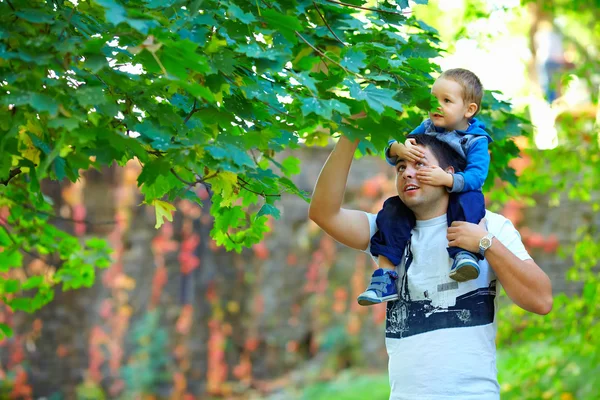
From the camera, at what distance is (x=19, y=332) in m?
7.75

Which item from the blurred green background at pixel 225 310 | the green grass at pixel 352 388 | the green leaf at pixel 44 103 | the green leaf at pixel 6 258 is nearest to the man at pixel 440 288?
the green leaf at pixel 44 103

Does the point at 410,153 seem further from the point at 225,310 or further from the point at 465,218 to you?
the point at 225,310

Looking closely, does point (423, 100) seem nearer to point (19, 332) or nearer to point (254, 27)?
point (254, 27)

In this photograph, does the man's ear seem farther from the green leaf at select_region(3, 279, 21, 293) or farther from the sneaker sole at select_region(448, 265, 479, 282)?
the green leaf at select_region(3, 279, 21, 293)

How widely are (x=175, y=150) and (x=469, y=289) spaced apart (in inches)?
37.4

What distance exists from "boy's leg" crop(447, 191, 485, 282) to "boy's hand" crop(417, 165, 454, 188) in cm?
7

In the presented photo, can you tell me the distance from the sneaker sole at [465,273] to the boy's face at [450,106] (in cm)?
50

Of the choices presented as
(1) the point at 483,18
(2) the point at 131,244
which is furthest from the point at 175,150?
(2) the point at 131,244

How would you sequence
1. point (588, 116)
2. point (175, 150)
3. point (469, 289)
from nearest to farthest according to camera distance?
point (175, 150) → point (469, 289) → point (588, 116)

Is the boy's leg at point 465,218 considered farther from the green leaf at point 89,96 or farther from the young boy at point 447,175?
the green leaf at point 89,96

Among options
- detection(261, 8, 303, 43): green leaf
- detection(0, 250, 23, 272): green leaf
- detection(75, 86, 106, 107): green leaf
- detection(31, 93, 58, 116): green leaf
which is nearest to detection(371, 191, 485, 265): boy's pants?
detection(261, 8, 303, 43): green leaf

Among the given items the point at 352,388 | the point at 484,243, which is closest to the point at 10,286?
the point at 484,243

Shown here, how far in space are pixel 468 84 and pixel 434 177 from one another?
1.14ft

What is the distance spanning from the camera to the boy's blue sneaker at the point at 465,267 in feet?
7.50
